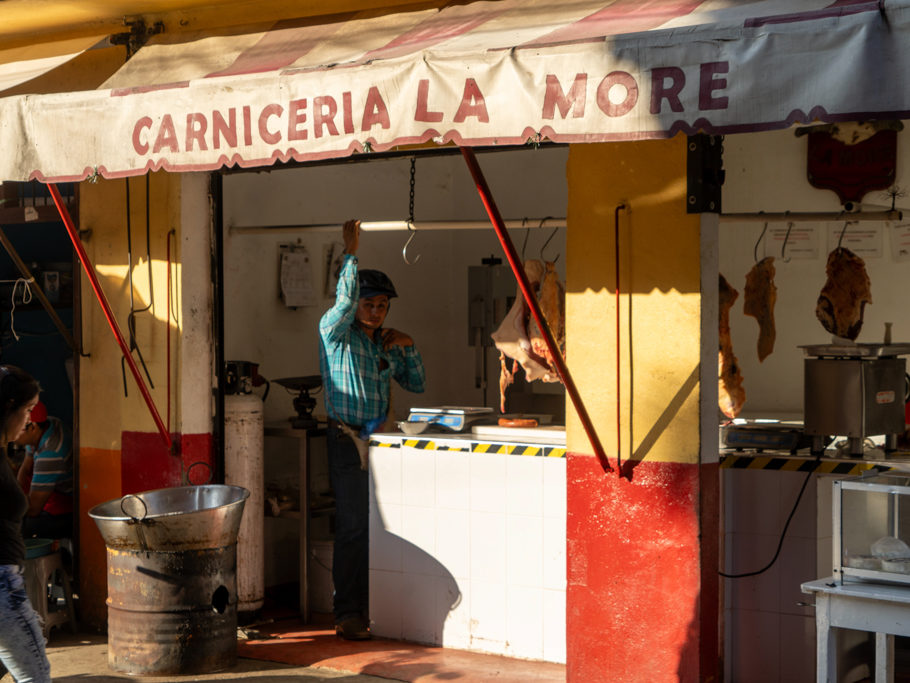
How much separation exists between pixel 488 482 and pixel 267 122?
102 inches

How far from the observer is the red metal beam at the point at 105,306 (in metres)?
6.62

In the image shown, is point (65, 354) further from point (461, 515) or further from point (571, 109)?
point (571, 109)

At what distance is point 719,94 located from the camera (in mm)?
4340

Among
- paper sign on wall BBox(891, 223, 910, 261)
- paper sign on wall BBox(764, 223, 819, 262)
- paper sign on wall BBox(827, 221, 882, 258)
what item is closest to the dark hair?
paper sign on wall BBox(764, 223, 819, 262)

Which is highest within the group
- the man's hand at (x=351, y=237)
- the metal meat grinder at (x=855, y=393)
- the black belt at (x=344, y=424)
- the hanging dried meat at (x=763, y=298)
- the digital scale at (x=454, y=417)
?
the man's hand at (x=351, y=237)

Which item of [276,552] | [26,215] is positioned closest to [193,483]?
[276,552]

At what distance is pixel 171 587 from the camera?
668 cm

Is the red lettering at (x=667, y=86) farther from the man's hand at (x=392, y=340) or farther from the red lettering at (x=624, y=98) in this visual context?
the man's hand at (x=392, y=340)

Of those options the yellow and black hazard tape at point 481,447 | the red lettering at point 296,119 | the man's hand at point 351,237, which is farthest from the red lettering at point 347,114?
the yellow and black hazard tape at point 481,447

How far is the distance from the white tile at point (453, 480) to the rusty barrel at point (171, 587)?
1157 mm

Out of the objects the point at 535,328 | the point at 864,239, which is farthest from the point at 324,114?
the point at 864,239

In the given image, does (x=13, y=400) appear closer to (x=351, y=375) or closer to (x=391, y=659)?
(x=351, y=375)

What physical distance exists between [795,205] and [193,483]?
521 centimetres

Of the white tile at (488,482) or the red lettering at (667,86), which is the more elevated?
the red lettering at (667,86)
